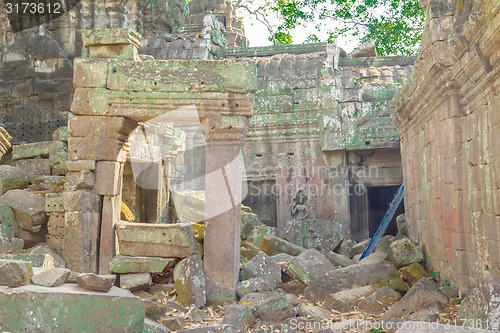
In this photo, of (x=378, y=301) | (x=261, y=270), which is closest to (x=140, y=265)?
(x=261, y=270)

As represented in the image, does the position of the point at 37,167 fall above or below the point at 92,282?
above

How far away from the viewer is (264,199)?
11.7 metres

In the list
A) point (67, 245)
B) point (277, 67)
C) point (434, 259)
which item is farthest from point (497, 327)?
point (277, 67)

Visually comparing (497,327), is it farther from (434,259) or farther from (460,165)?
(434,259)

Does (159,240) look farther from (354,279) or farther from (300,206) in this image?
(300,206)

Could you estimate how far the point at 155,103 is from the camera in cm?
569

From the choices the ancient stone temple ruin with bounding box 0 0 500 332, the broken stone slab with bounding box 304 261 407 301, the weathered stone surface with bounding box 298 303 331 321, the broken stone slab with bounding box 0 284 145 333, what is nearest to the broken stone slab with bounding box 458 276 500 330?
the ancient stone temple ruin with bounding box 0 0 500 332

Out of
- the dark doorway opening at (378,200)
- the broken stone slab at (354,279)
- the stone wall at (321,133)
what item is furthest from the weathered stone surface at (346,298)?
the dark doorway opening at (378,200)

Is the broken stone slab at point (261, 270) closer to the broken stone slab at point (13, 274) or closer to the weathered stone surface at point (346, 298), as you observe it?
the weathered stone surface at point (346, 298)

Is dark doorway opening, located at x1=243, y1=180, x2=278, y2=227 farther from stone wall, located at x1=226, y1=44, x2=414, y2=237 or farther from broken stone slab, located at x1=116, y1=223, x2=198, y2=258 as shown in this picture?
broken stone slab, located at x1=116, y1=223, x2=198, y2=258

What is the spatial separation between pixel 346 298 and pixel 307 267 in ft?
2.96

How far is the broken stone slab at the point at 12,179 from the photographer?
6590 millimetres

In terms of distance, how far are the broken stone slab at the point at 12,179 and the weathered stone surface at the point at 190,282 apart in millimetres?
2899

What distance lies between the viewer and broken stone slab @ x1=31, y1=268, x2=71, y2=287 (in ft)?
11.2
